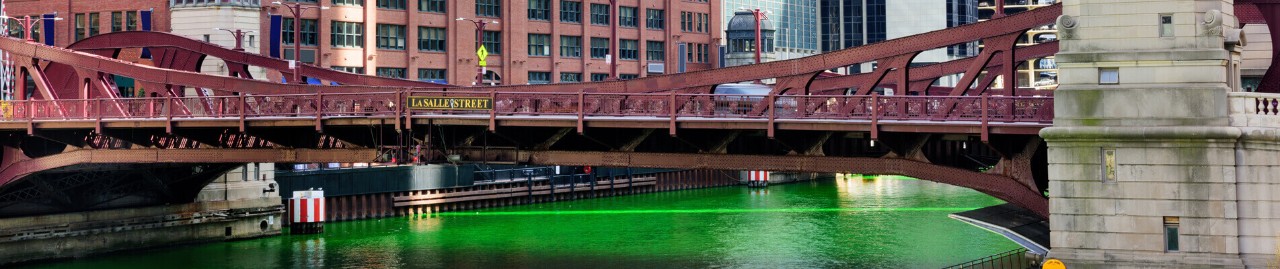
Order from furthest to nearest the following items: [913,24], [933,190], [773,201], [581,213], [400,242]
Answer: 1. [913,24]
2. [933,190]
3. [773,201]
4. [581,213]
5. [400,242]

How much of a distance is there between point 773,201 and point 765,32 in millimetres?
55507

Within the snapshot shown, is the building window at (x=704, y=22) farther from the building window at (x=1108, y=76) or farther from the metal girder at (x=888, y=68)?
the building window at (x=1108, y=76)

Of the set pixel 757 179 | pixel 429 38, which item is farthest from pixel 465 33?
pixel 757 179

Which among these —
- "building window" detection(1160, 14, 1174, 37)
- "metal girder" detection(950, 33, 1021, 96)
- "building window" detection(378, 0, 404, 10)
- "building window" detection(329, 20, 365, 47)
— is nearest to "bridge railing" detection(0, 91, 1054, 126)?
"metal girder" detection(950, 33, 1021, 96)

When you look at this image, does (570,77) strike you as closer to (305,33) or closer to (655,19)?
(655,19)

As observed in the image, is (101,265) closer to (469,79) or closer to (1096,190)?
(1096,190)

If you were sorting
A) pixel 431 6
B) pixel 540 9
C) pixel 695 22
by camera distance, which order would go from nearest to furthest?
pixel 431 6 < pixel 540 9 < pixel 695 22

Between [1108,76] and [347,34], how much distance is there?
266 feet

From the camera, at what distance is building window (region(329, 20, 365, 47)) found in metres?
110

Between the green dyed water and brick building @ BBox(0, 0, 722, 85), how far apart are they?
70.2 feet

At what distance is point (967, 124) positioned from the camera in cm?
3966

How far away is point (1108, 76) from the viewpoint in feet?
116

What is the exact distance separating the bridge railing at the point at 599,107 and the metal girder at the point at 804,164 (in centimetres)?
138

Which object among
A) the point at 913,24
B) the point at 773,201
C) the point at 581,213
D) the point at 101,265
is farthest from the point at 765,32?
the point at 101,265
